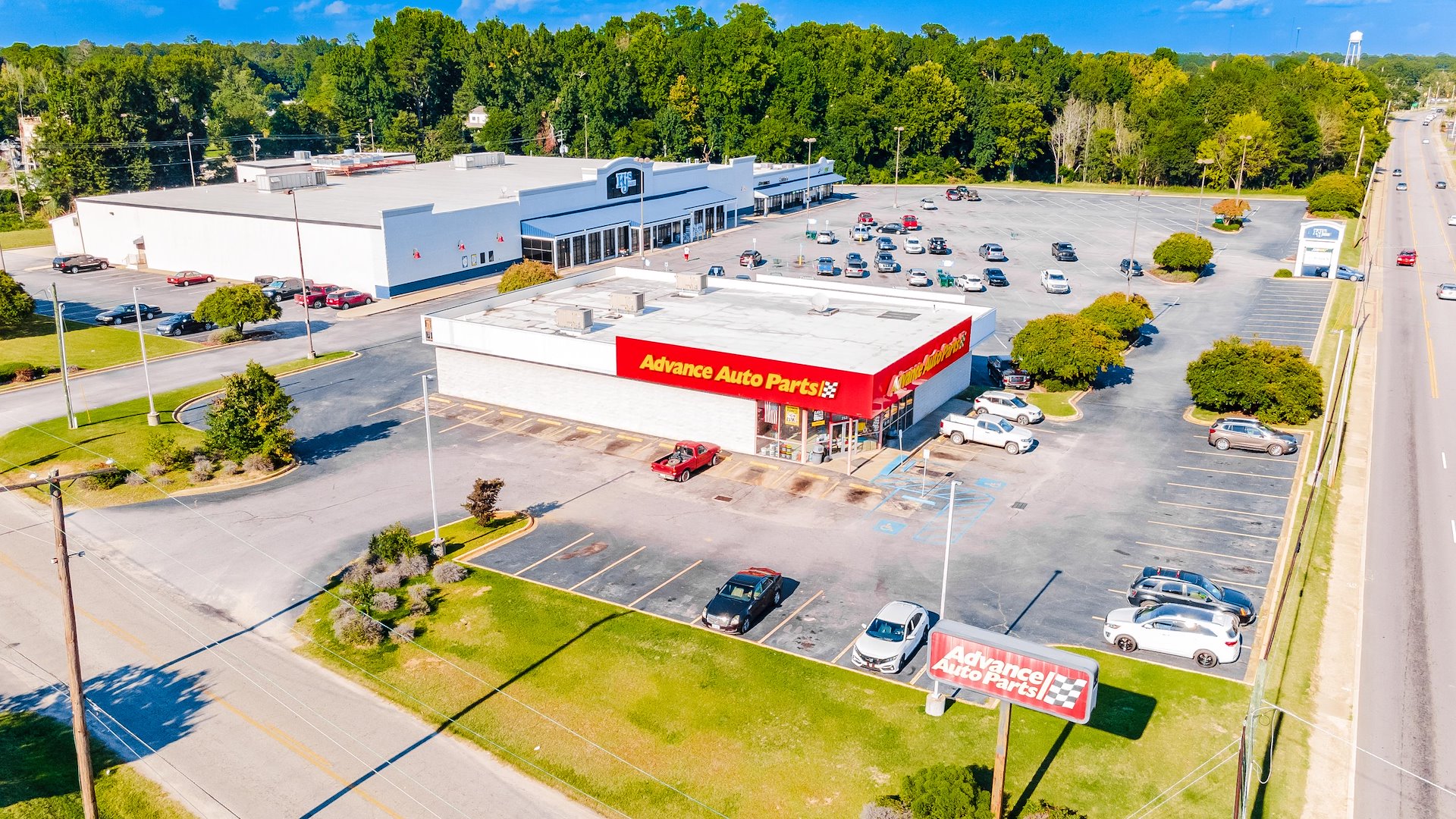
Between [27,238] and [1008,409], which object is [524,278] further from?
[27,238]

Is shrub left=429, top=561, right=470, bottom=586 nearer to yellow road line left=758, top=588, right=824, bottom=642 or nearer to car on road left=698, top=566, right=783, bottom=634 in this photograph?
car on road left=698, top=566, right=783, bottom=634

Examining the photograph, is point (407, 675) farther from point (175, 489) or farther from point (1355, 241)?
point (1355, 241)

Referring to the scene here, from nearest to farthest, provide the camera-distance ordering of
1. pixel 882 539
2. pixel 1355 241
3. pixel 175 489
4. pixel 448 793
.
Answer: pixel 448 793
pixel 882 539
pixel 175 489
pixel 1355 241

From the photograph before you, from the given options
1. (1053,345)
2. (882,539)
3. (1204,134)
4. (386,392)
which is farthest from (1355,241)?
(386,392)

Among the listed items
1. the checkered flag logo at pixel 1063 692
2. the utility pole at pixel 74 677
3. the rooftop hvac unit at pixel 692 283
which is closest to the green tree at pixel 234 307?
the rooftop hvac unit at pixel 692 283

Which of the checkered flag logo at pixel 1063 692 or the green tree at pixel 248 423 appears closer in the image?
the checkered flag logo at pixel 1063 692

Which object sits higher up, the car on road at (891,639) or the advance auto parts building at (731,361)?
the advance auto parts building at (731,361)

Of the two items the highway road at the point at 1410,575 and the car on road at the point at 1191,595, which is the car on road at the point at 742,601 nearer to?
the car on road at the point at 1191,595
